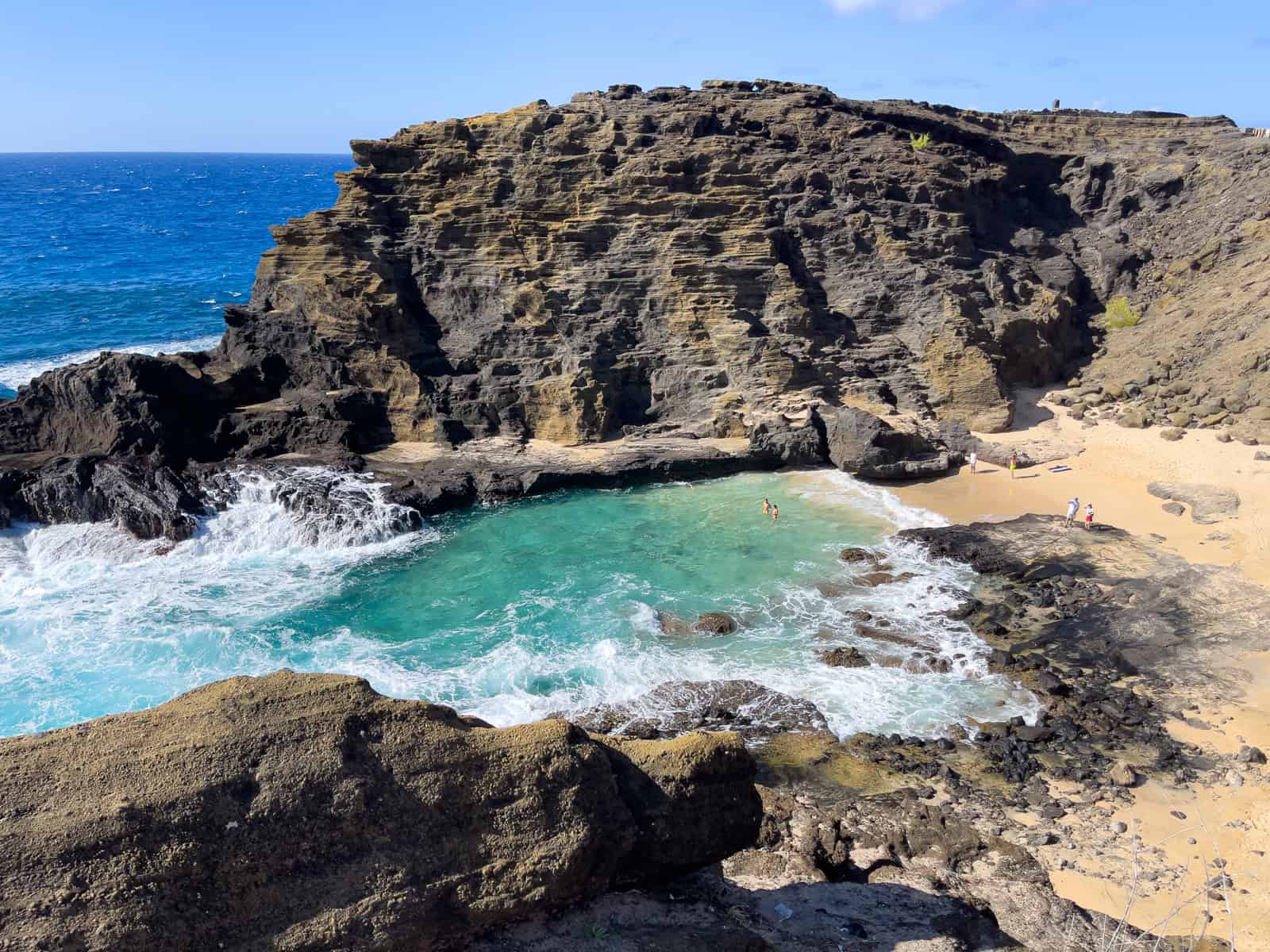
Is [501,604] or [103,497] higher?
[103,497]

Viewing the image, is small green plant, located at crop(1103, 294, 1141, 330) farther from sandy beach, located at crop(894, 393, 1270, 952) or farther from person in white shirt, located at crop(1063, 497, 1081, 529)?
person in white shirt, located at crop(1063, 497, 1081, 529)

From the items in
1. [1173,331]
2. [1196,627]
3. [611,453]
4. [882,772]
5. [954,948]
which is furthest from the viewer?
[1173,331]

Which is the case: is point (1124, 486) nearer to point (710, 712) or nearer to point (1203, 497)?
point (1203, 497)

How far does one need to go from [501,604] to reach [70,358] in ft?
103

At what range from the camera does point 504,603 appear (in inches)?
854

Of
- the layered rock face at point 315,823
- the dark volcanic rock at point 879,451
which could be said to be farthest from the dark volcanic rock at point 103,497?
the dark volcanic rock at point 879,451

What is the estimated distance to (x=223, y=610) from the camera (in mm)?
21453

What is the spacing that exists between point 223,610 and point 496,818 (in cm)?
1658

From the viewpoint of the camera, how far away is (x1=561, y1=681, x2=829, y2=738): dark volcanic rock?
16.9m

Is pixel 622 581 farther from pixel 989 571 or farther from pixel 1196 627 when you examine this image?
pixel 1196 627

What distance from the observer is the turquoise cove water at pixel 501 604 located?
59.6 ft

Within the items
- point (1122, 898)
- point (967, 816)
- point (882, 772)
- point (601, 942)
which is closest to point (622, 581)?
point (882, 772)

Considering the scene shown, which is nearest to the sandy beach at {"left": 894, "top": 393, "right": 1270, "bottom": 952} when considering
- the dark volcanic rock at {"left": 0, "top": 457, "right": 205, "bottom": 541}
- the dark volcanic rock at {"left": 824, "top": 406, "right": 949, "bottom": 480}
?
the dark volcanic rock at {"left": 824, "top": 406, "right": 949, "bottom": 480}

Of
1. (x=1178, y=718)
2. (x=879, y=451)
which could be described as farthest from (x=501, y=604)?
(x=1178, y=718)
